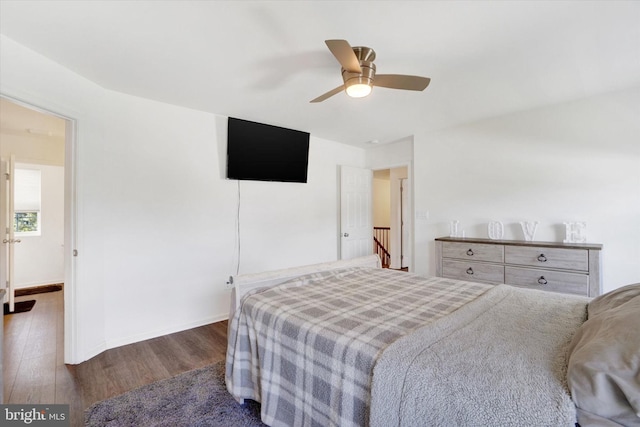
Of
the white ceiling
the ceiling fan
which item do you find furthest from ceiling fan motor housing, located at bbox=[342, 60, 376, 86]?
the white ceiling

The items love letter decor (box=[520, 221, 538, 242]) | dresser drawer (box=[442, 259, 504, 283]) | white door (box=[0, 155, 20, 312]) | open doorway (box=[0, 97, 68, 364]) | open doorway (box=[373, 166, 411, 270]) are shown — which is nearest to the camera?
dresser drawer (box=[442, 259, 504, 283])

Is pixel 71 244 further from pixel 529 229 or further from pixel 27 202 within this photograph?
pixel 529 229

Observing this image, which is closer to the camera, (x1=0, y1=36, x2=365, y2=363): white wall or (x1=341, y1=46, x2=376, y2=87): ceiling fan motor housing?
(x1=341, y1=46, x2=376, y2=87): ceiling fan motor housing

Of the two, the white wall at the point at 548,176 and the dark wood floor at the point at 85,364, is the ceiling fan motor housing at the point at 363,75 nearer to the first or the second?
the white wall at the point at 548,176

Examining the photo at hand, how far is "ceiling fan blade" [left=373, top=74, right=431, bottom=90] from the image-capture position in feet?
6.31

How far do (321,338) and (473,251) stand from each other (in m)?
2.53

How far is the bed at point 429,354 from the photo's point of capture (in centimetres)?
77

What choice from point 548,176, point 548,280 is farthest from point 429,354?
point 548,176

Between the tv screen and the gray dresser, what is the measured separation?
7.06ft

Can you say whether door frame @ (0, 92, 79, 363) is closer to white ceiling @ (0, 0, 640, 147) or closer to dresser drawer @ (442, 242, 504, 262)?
white ceiling @ (0, 0, 640, 147)

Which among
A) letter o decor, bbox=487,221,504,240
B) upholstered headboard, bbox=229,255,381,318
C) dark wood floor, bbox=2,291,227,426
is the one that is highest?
letter o decor, bbox=487,221,504,240

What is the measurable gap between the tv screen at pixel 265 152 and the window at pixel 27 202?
3967 millimetres

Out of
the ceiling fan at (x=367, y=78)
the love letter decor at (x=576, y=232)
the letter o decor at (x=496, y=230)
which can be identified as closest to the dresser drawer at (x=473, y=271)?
the letter o decor at (x=496, y=230)

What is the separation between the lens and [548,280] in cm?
267
